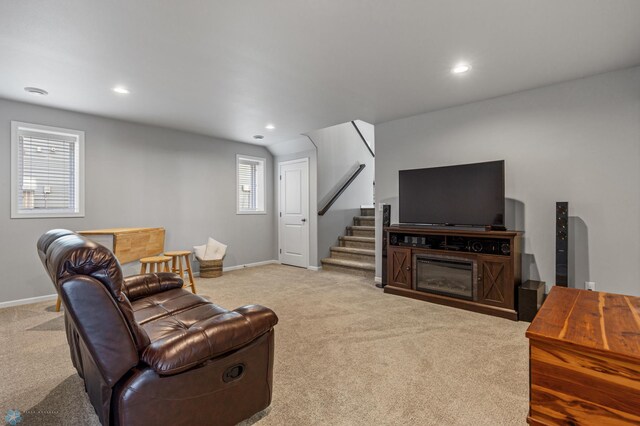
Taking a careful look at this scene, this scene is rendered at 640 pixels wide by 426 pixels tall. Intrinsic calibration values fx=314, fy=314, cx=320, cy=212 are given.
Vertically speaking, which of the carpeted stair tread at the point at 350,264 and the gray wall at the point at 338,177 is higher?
the gray wall at the point at 338,177

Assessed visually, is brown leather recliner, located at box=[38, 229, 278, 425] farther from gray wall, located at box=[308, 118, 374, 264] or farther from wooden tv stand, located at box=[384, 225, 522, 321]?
gray wall, located at box=[308, 118, 374, 264]

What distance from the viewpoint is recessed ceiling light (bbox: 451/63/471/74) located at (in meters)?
2.88

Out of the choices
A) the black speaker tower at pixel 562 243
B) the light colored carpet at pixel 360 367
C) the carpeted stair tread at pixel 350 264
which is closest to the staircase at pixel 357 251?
the carpeted stair tread at pixel 350 264

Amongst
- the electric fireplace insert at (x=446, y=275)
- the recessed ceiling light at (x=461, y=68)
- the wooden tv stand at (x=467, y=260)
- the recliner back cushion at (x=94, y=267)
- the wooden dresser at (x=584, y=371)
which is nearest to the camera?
the wooden dresser at (x=584, y=371)

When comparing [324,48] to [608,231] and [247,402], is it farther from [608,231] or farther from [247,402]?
[608,231]

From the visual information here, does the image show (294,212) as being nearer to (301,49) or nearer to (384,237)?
(384,237)

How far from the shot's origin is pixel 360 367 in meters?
2.27

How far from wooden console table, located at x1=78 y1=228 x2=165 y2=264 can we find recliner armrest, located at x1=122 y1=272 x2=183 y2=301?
1.23m

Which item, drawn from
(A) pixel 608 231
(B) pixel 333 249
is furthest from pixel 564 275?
(B) pixel 333 249

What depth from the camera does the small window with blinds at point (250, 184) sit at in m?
6.14

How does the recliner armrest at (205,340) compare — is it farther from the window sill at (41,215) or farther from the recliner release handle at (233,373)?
the window sill at (41,215)

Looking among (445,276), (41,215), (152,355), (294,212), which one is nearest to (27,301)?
(41,215)

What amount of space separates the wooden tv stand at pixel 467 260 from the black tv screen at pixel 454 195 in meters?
0.17

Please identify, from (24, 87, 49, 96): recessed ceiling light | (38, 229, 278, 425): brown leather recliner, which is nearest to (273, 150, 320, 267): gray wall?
(24, 87, 49, 96): recessed ceiling light
